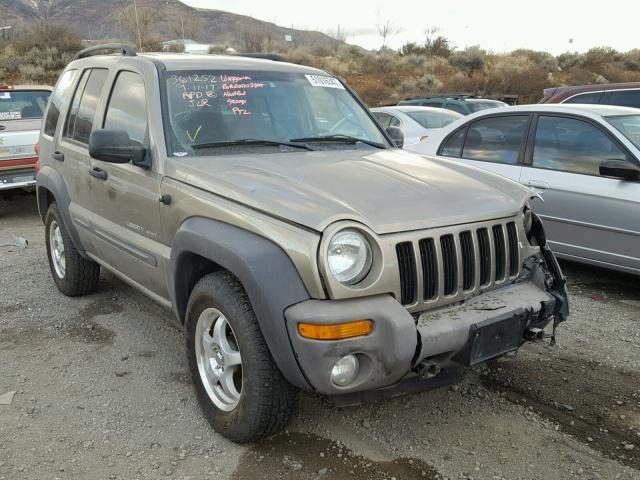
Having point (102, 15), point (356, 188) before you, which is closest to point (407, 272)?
point (356, 188)

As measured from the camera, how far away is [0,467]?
2.81 meters

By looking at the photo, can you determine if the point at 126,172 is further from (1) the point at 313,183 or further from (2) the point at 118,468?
(2) the point at 118,468

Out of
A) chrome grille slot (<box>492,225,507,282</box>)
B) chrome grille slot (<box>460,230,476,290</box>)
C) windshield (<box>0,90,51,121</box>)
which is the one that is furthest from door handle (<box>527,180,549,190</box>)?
windshield (<box>0,90,51,121</box>)

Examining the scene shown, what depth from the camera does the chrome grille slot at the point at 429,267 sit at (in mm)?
2650

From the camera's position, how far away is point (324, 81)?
14.1 feet

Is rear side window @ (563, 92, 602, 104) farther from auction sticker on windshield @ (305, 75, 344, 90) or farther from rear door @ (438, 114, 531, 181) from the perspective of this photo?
auction sticker on windshield @ (305, 75, 344, 90)

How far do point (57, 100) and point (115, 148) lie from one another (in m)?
2.02

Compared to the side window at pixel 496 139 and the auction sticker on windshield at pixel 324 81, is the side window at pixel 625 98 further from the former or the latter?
the auction sticker on windshield at pixel 324 81

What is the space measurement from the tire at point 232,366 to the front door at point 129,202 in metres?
0.53

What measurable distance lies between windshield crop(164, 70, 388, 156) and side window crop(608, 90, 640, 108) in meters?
5.84

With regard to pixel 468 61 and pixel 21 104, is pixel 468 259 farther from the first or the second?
pixel 468 61

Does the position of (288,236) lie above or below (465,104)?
below

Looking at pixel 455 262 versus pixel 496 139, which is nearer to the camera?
pixel 455 262

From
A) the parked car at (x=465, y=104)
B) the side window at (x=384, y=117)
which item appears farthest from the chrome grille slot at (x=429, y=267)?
the parked car at (x=465, y=104)
